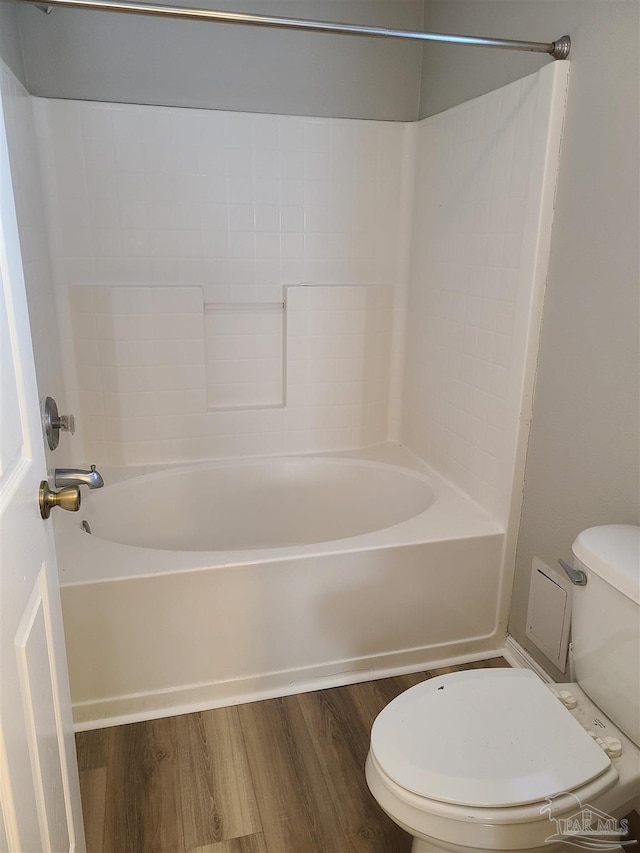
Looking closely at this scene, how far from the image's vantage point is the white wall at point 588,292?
1.45 meters

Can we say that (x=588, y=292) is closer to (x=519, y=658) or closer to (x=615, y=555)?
(x=615, y=555)

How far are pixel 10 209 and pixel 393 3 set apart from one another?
207cm

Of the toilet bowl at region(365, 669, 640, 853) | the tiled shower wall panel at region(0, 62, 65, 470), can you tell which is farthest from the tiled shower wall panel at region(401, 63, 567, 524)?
the tiled shower wall panel at region(0, 62, 65, 470)

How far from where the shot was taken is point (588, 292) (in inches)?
63.1

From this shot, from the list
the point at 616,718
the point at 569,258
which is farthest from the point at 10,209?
the point at 616,718

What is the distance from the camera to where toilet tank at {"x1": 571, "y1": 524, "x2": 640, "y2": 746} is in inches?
48.2

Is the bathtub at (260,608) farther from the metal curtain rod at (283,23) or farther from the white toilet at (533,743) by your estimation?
the metal curtain rod at (283,23)

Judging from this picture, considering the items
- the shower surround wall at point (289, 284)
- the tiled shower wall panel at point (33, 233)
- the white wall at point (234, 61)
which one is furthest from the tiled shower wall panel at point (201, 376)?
the white wall at point (234, 61)

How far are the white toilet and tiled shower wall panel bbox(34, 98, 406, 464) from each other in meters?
1.55

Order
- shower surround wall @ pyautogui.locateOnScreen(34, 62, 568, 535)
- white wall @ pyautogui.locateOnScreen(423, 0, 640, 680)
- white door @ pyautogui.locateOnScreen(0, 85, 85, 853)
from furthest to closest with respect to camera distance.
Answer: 1. shower surround wall @ pyautogui.locateOnScreen(34, 62, 568, 535)
2. white wall @ pyautogui.locateOnScreen(423, 0, 640, 680)
3. white door @ pyautogui.locateOnScreen(0, 85, 85, 853)

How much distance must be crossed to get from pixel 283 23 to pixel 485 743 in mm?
1596

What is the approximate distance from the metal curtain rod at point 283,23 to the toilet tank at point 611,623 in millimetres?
1219

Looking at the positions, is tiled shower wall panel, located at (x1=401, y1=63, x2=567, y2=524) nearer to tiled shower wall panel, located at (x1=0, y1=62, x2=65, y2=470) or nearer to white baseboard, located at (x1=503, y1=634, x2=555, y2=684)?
white baseboard, located at (x1=503, y1=634, x2=555, y2=684)

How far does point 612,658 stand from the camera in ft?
4.23
